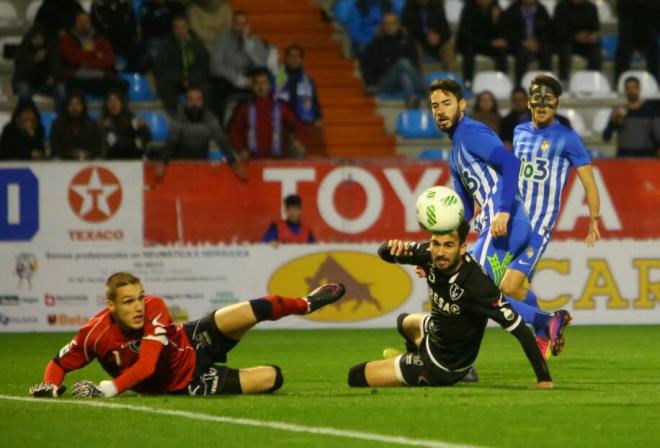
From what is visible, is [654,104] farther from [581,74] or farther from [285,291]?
[285,291]

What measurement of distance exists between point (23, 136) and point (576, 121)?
25.9 feet

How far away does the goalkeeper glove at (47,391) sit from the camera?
9.88m

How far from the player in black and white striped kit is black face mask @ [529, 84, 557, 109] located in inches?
86.9

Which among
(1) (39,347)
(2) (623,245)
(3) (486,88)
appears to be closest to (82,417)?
(1) (39,347)

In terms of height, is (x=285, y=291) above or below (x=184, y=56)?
below

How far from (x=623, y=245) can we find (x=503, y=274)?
20.8 feet

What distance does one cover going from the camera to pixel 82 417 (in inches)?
353

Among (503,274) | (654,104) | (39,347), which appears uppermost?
(654,104)

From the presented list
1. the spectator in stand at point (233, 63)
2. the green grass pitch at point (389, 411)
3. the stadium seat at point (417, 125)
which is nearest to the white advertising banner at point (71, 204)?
the spectator in stand at point (233, 63)

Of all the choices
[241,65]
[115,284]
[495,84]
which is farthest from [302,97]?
[115,284]

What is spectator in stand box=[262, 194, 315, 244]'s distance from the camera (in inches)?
691

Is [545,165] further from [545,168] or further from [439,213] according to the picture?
[439,213]

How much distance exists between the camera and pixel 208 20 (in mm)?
21781

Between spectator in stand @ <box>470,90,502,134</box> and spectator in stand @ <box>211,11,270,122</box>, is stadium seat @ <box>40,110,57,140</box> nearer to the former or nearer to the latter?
spectator in stand @ <box>211,11,270,122</box>
